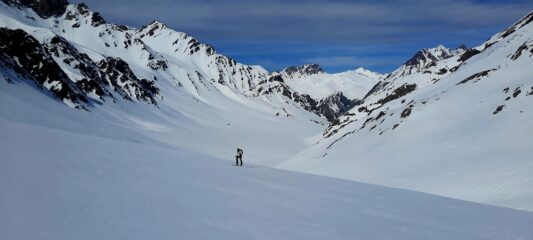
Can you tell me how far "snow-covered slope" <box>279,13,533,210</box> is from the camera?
3106cm

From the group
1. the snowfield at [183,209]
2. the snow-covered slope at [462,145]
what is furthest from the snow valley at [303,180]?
the snow-covered slope at [462,145]

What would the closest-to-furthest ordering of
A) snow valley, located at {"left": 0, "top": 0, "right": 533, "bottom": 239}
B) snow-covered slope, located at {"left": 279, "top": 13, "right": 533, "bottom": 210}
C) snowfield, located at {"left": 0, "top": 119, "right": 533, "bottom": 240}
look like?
snowfield, located at {"left": 0, "top": 119, "right": 533, "bottom": 240}
snow valley, located at {"left": 0, "top": 0, "right": 533, "bottom": 239}
snow-covered slope, located at {"left": 279, "top": 13, "right": 533, "bottom": 210}

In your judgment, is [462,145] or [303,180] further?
[462,145]

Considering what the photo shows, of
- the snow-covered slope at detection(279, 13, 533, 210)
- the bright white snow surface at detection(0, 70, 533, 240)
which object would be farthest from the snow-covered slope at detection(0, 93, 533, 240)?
the snow-covered slope at detection(279, 13, 533, 210)

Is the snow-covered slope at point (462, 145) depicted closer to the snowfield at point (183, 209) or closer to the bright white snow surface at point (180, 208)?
the bright white snow surface at point (180, 208)

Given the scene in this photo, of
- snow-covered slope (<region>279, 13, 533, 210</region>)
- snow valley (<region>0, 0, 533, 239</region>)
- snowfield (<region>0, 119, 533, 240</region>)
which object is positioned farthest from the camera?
snow-covered slope (<region>279, 13, 533, 210</region>)

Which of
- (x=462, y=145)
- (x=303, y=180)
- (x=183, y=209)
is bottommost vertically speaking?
(x=183, y=209)

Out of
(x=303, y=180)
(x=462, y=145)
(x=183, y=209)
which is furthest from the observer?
(x=462, y=145)

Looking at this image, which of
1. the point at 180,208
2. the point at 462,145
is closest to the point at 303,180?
the point at 180,208

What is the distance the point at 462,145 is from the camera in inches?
1660

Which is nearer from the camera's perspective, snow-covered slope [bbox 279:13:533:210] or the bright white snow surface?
the bright white snow surface

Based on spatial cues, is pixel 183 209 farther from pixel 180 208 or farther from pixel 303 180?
pixel 303 180

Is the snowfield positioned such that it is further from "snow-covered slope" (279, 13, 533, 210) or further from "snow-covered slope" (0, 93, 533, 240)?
"snow-covered slope" (279, 13, 533, 210)

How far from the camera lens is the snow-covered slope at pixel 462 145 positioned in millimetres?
31062
